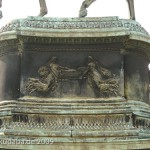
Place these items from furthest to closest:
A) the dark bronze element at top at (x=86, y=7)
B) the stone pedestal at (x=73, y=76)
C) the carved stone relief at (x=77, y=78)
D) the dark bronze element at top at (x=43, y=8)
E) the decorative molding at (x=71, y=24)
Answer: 1. the dark bronze element at top at (x=43, y=8)
2. the dark bronze element at top at (x=86, y=7)
3. the decorative molding at (x=71, y=24)
4. the carved stone relief at (x=77, y=78)
5. the stone pedestal at (x=73, y=76)

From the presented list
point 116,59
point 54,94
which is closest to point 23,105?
point 54,94

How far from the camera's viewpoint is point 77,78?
36.7 ft

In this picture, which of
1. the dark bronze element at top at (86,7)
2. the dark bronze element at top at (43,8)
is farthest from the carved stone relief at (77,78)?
the dark bronze element at top at (43,8)

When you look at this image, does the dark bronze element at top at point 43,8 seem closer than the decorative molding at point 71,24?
No

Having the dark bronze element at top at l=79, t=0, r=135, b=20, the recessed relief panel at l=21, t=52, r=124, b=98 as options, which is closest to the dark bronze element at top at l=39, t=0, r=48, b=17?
the dark bronze element at top at l=79, t=0, r=135, b=20

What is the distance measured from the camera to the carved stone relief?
1106cm

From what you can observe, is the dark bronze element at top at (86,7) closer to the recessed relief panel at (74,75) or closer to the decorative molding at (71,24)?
the decorative molding at (71,24)

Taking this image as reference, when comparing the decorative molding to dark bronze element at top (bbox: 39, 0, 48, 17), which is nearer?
the decorative molding

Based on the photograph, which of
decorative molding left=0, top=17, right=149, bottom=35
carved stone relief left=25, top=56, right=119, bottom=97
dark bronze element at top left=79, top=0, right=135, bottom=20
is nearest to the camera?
carved stone relief left=25, top=56, right=119, bottom=97

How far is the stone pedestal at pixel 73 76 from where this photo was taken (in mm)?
10641

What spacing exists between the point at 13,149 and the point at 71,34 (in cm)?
320

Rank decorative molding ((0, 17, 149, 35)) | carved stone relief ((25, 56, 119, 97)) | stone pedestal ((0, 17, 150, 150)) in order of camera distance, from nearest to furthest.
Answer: stone pedestal ((0, 17, 150, 150)), carved stone relief ((25, 56, 119, 97)), decorative molding ((0, 17, 149, 35))

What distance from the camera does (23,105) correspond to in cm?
1083

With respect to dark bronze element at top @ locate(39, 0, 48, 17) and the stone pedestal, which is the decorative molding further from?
dark bronze element at top @ locate(39, 0, 48, 17)
